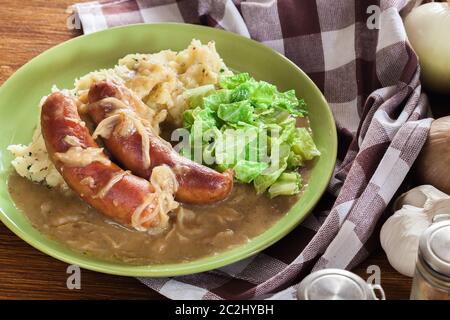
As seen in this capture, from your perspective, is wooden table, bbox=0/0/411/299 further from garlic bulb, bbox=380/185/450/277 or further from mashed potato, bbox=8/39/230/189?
mashed potato, bbox=8/39/230/189

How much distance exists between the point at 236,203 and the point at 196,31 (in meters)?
0.97

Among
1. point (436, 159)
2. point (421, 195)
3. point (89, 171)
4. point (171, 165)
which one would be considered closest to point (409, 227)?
point (421, 195)

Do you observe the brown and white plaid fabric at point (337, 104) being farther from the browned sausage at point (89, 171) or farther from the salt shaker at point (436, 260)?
the salt shaker at point (436, 260)

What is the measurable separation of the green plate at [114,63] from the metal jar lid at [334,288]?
471 mm

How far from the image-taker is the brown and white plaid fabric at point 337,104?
219 cm

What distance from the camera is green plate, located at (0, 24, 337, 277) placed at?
2.16m

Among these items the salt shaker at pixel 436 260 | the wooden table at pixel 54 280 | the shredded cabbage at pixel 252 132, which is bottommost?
the wooden table at pixel 54 280

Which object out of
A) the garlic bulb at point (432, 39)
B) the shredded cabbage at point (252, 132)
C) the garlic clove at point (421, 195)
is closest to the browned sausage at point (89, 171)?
the shredded cabbage at point (252, 132)

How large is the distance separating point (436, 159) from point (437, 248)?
2.01ft

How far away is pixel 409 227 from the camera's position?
7.01 feet

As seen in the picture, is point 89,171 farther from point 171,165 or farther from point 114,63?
point 114,63

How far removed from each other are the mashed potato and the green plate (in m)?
0.14

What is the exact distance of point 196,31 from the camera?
3023 mm

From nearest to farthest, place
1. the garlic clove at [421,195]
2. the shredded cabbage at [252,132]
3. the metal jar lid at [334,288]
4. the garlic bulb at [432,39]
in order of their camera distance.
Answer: the metal jar lid at [334,288] → the garlic clove at [421,195] → the shredded cabbage at [252,132] → the garlic bulb at [432,39]
